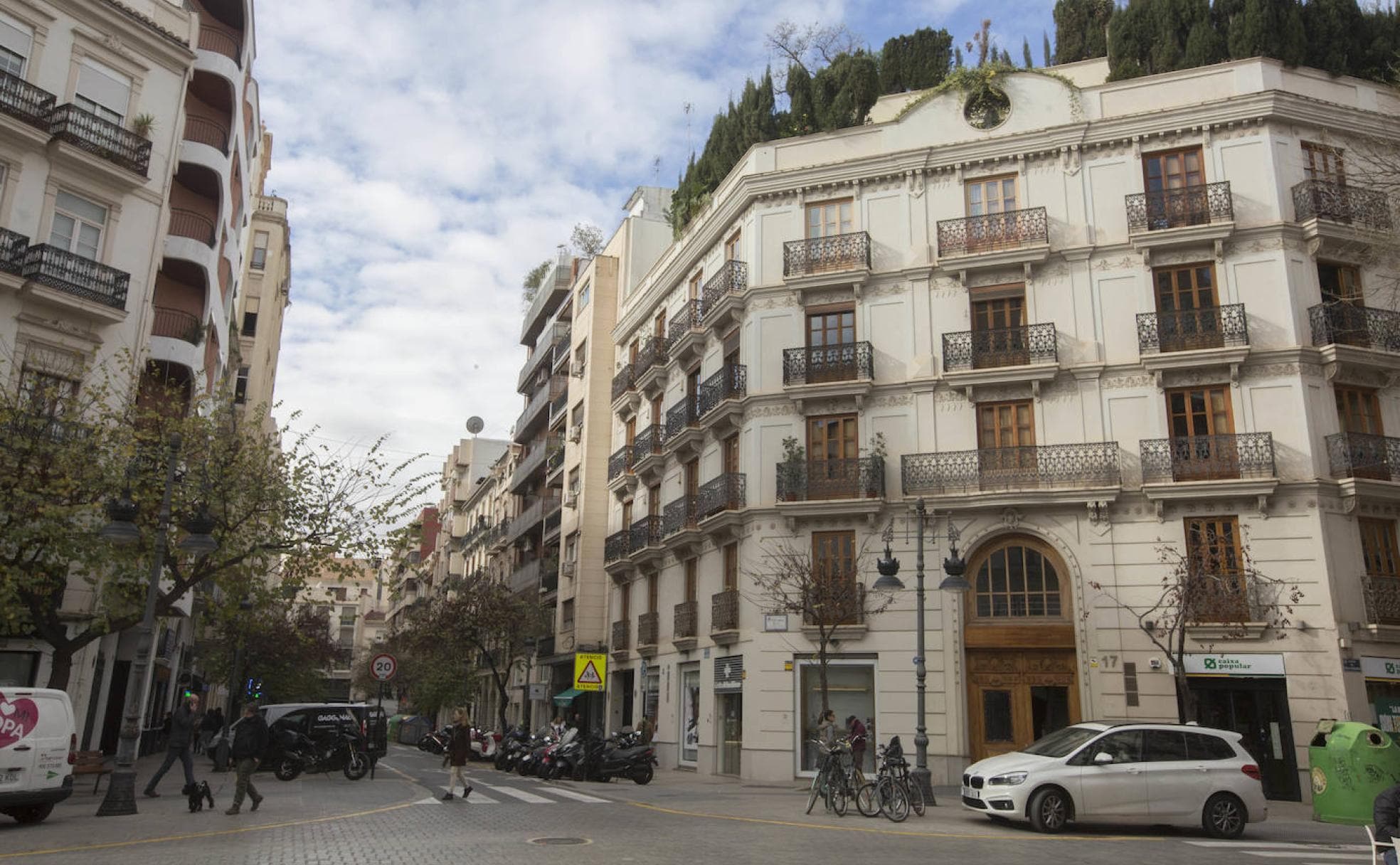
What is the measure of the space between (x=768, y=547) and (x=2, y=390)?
17364 mm

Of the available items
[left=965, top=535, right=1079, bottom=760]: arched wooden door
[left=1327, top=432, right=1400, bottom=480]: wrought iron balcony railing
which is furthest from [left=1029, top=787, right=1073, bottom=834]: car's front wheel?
[left=1327, top=432, right=1400, bottom=480]: wrought iron balcony railing

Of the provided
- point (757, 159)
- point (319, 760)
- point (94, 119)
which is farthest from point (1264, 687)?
point (94, 119)

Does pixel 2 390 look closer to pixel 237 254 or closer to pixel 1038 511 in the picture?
pixel 237 254

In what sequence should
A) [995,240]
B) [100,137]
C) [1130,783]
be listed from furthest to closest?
[995,240], [100,137], [1130,783]

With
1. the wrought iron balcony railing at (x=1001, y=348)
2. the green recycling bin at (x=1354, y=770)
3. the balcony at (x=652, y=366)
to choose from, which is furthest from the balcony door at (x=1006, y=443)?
the balcony at (x=652, y=366)

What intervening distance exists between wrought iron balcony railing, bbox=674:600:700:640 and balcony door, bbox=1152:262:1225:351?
1471 centimetres

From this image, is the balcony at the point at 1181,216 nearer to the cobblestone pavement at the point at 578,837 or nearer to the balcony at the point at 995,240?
the balcony at the point at 995,240

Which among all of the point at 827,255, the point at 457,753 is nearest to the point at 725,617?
the point at 827,255

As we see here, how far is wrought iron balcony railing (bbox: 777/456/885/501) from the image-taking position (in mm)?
26297

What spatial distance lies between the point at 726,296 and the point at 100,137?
16216mm

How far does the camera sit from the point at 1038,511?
984 inches

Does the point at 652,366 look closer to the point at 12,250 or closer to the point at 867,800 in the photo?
the point at 12,250

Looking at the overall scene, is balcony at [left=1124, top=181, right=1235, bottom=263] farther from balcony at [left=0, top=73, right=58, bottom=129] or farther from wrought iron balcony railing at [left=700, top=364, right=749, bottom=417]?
balcony at [left=0, top=73, right=58, bottom=129]

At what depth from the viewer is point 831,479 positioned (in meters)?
27.0
